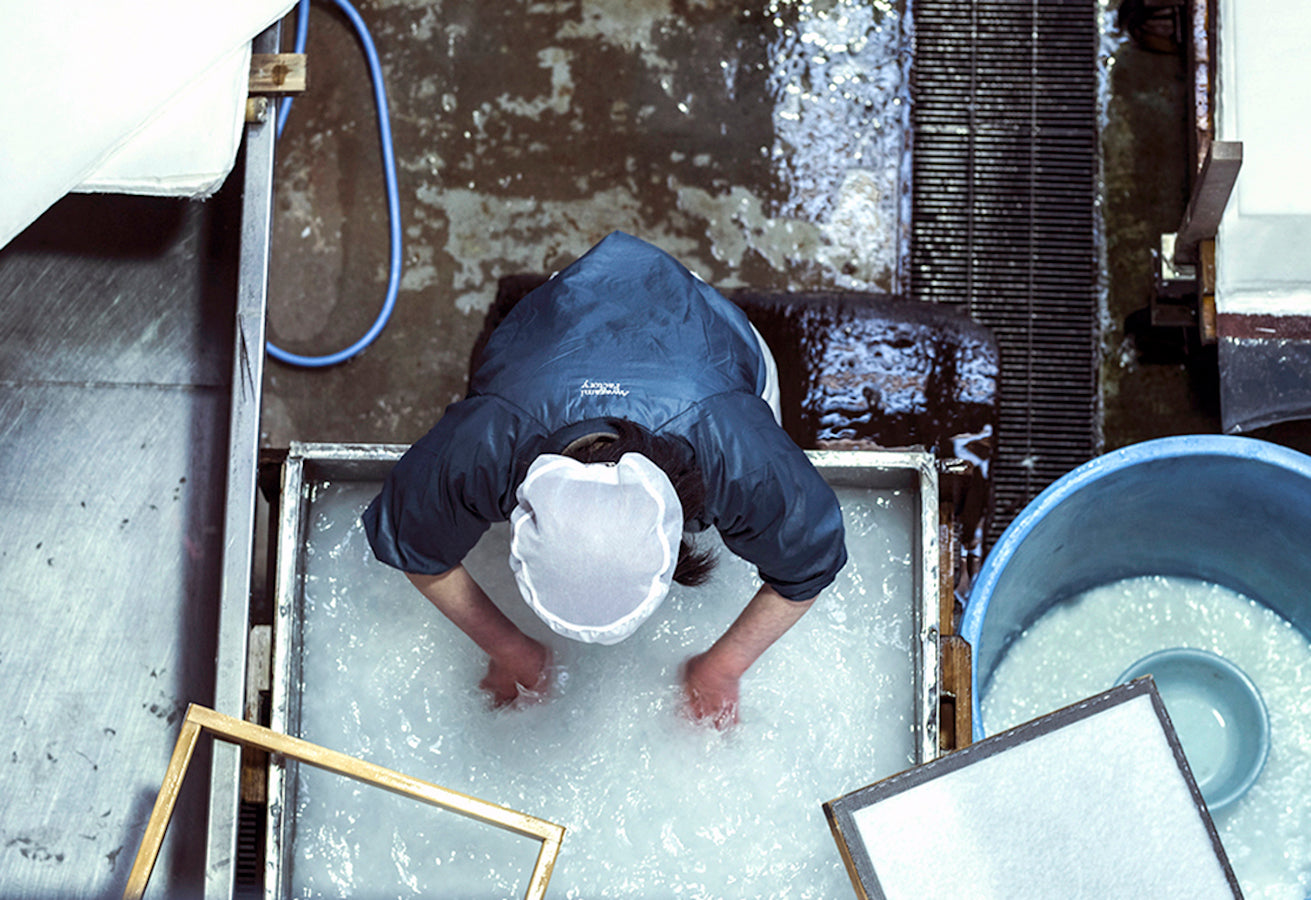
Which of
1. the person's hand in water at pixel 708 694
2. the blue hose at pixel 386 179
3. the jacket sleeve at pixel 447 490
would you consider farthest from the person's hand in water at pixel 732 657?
the blue hose at pixel 386 179

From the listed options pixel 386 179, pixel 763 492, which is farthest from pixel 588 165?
pixel 763 492

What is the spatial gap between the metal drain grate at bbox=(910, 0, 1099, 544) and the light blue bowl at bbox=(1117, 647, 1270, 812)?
0.67 metres

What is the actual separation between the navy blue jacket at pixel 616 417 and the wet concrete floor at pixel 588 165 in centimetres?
145

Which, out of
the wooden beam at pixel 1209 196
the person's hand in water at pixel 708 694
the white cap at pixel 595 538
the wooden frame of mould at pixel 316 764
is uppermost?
the wooden beam at pixel 1209 196

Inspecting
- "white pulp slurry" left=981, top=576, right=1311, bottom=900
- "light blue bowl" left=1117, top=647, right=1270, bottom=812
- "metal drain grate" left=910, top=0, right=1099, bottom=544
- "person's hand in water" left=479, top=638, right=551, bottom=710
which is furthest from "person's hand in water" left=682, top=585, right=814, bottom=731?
"metal drain grate" left=910, top=0, right=1099, bottom=544

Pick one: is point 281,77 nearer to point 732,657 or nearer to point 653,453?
point 653,453

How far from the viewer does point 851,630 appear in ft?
7.90

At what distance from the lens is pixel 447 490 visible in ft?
5.72

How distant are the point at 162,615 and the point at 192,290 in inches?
28.3

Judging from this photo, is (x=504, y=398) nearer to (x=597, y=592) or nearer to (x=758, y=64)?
(x=597, y=592)

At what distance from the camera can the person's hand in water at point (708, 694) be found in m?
2.26

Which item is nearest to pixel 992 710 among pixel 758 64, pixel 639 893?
pixel 639 893

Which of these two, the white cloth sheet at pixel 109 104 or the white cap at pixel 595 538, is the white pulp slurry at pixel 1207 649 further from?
the white cloth sheet at pixel 109 104

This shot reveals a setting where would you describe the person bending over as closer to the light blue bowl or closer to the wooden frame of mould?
the wooden frame of mould
